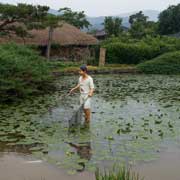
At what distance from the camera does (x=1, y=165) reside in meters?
7.50

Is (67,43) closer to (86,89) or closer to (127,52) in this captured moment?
(127,52)

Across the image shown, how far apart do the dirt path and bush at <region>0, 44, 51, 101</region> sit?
619 cm

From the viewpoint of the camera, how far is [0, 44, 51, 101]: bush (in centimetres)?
1414

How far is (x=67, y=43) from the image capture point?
32.8 m

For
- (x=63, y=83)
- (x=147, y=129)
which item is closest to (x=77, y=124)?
(x=147, y=129)

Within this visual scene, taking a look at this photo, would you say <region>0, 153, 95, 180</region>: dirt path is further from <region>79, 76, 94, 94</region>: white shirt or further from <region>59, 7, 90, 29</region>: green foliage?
<region>59, 7, 90, 29</region>: green foliage

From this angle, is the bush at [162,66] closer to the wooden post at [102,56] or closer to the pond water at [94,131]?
the wooden post at [102,56]

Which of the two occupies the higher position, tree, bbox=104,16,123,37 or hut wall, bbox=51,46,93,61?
tree, bbox=104,16,123,37

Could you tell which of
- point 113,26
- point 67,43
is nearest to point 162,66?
point 67,43

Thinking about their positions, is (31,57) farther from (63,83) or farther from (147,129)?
(147,129)

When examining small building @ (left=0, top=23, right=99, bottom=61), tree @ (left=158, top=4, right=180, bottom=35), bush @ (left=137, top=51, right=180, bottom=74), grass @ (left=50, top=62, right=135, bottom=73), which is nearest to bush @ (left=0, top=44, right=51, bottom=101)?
grass @ (left=50, top=62, right=135, bottom=73)

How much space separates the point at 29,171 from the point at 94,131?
3132 millimetres

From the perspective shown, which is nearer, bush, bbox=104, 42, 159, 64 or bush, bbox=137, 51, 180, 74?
bush, bbox=137, 51, 180, 74

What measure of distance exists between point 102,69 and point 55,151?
20884 mm
